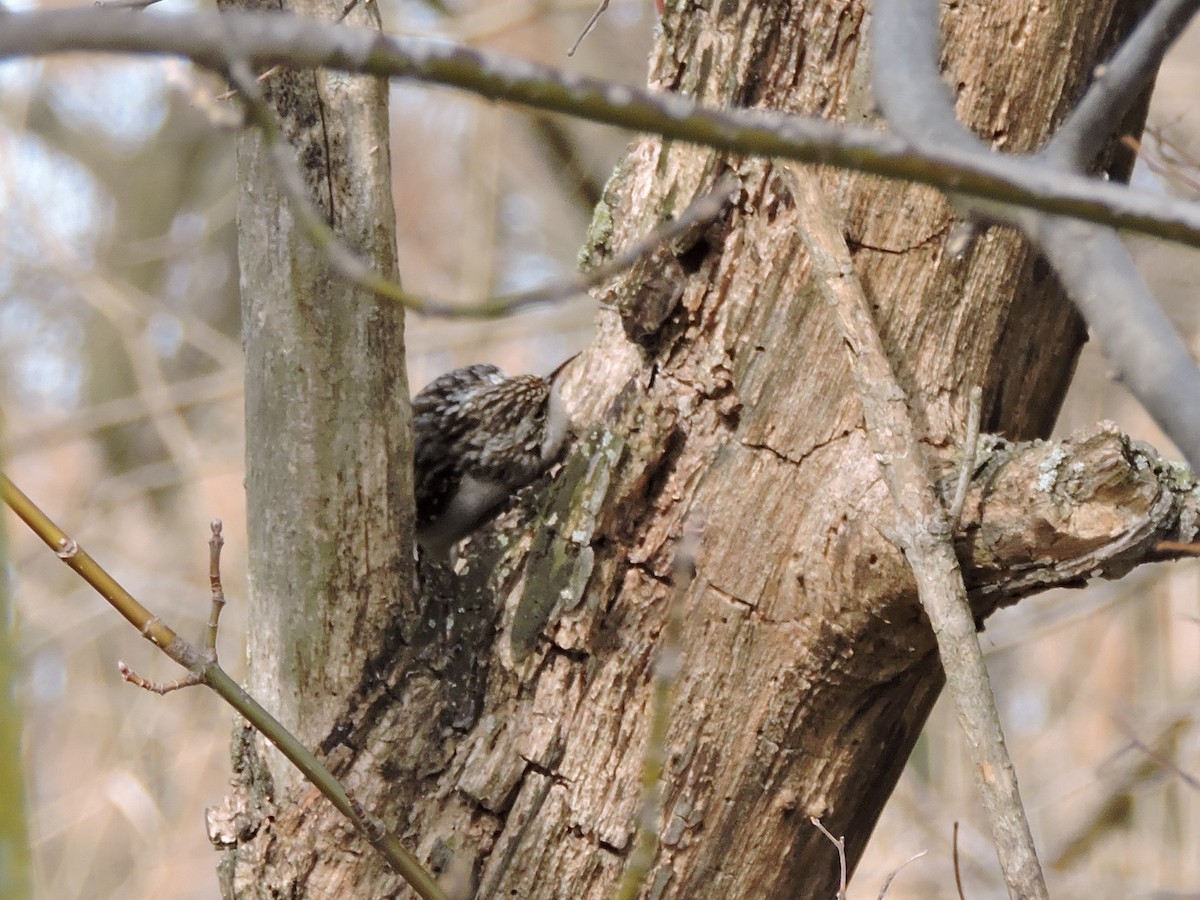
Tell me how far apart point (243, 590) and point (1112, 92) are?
4.42 meters

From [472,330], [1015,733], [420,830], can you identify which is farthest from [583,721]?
[1015,733]

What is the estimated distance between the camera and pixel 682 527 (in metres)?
1.54

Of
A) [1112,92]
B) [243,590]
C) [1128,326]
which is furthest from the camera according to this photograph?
[243,590]

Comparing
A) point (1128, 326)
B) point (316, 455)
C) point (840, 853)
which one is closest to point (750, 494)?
point (840, 853)

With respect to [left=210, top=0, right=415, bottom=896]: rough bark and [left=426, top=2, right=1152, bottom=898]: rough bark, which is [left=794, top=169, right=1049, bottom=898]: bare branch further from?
[left=210, top=0, right=415, bottom=896]: rough bark

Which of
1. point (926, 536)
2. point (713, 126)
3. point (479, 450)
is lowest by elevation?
point (713, 126)

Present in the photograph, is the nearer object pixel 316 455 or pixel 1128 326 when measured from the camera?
pixel 1128 326

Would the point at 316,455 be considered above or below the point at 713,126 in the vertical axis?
above

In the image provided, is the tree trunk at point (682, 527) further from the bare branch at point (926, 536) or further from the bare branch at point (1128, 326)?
the bare branch at point (1128, 326)

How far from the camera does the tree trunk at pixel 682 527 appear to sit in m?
1.49

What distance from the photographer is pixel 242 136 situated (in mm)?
1474

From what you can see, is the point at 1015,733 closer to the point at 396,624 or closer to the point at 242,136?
the point at 396,624

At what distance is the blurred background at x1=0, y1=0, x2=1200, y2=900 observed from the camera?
14.9ft

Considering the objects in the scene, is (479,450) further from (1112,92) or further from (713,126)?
(713,126)
